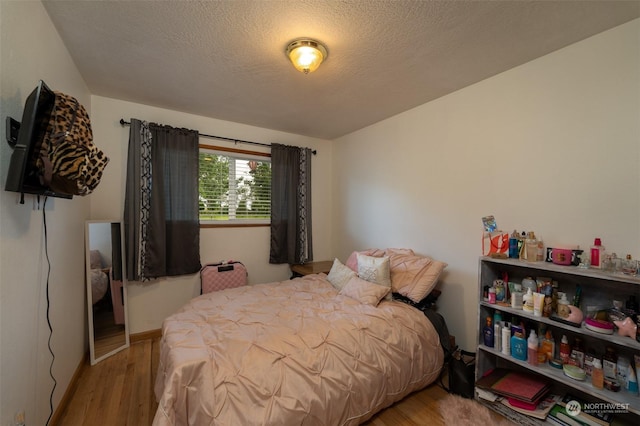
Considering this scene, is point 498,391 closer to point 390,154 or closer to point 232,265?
point 390,154

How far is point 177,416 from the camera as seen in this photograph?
1250 mm

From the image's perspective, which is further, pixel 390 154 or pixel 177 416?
pixel 390 154

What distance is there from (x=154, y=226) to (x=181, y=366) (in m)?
1.93

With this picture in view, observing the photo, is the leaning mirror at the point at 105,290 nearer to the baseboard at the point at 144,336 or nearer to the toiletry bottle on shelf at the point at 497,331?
the baseboard at the point at 144,336

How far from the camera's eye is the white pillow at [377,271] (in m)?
2.34

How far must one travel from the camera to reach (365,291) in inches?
87.7

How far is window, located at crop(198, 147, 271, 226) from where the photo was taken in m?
3.17

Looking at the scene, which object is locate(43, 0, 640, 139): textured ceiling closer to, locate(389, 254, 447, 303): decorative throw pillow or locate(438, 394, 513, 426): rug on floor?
locate(389, 254, 447, 303): decorative throw pillow

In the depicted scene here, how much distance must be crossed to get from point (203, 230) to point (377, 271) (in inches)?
84.4

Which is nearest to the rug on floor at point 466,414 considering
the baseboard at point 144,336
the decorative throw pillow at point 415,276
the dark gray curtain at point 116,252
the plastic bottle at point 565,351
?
the plastic bottle at point 565,351

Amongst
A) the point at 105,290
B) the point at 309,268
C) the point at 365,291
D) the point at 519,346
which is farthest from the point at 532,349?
the point at 105,290

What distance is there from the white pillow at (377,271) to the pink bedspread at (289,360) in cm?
21

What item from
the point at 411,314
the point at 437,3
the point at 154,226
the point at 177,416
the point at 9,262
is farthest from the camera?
the point at 154,226

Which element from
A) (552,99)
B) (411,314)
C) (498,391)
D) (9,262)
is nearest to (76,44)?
(9,262)
